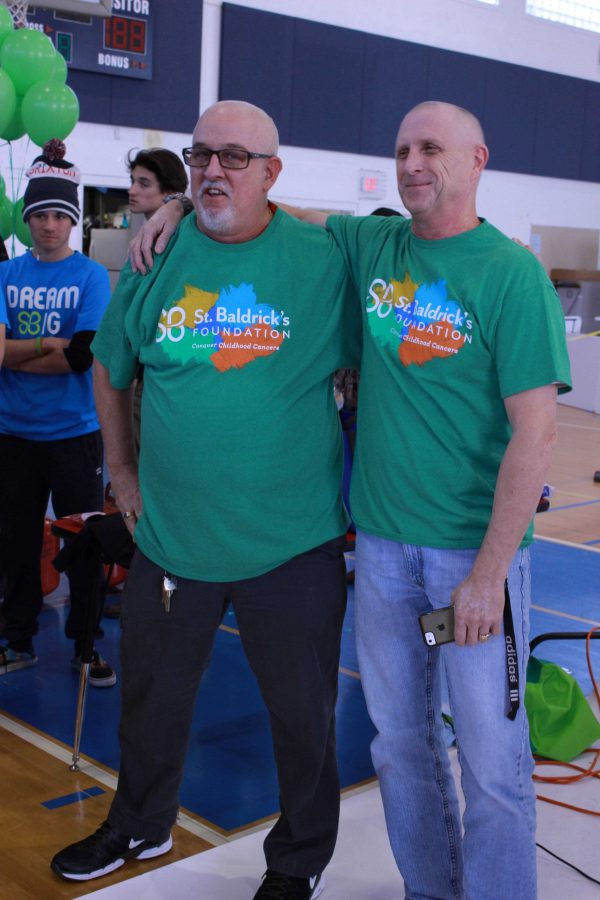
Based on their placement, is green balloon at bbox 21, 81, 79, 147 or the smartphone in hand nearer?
the smartphone in hand

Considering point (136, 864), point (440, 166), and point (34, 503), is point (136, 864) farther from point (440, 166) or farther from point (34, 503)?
point (440, 166)

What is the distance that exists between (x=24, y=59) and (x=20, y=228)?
91cm

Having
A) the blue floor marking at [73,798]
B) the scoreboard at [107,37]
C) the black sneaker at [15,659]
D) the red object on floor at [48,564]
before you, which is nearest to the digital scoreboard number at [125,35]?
the scoreboard at [107,37]

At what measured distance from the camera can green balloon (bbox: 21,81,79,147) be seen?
555cm

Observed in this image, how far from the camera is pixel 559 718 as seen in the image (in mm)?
3291

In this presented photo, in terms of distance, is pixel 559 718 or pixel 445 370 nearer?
pixel 445 370

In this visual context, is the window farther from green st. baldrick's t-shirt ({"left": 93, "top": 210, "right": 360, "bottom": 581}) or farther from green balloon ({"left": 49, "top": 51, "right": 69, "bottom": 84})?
green st. baldrick's t-shirt ({"left": 93, "top": 210, "right": 360, "bottom": 581})

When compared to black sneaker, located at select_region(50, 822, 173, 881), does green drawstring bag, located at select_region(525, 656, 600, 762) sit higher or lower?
higher

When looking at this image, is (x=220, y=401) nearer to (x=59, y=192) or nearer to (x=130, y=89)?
(x=59, y=192)

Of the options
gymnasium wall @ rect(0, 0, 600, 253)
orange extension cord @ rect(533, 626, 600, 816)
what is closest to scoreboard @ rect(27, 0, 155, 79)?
gymnasium wall @ rect(0, 0, 600, 253)

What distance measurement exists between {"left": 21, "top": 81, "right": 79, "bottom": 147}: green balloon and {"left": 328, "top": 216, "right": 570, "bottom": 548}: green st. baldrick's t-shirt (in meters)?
3.98

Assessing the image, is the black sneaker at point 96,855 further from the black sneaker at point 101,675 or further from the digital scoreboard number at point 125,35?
the digital scoreboard number at point 125,35

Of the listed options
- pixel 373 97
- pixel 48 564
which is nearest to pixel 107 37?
pixel 373 97

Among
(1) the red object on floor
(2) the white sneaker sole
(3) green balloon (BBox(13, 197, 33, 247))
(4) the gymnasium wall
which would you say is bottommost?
(2) the white sneaker sole
